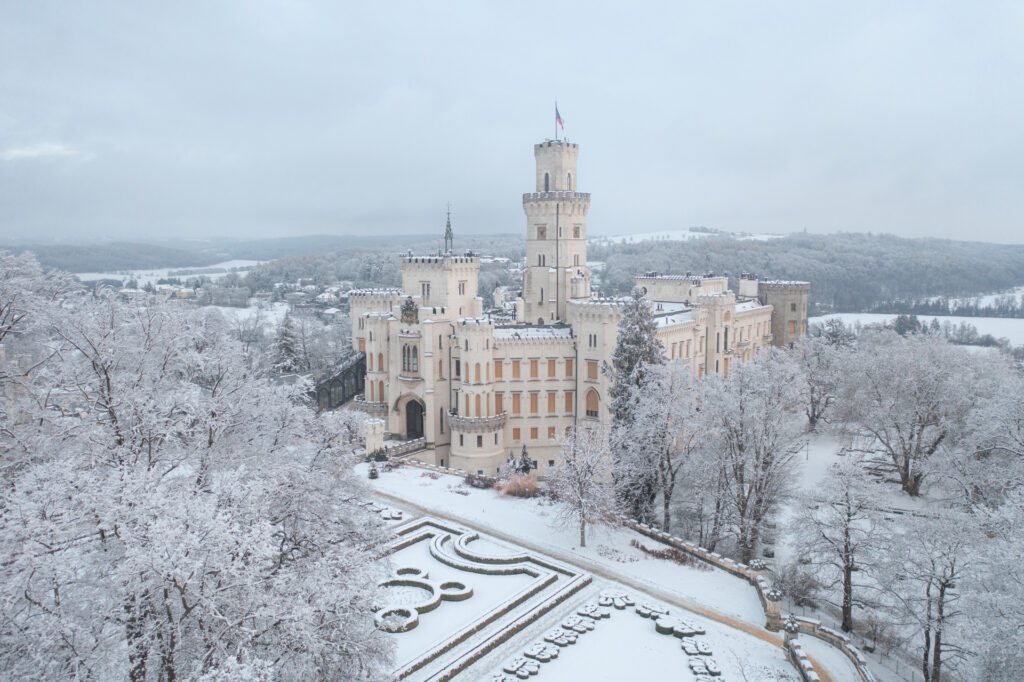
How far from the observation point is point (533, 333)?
157 ft

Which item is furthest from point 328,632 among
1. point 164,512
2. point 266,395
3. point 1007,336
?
point 1007,336

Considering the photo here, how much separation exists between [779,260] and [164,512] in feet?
579

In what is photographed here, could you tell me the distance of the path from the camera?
2442cm

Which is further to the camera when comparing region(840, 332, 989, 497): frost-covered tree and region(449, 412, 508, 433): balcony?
region(449, 412, 508, 433): balcony

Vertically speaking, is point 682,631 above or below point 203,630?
below

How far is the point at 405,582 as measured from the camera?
90.6ft

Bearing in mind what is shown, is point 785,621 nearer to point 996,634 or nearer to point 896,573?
point 896,573

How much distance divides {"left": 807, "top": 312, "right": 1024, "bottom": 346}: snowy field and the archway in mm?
77273

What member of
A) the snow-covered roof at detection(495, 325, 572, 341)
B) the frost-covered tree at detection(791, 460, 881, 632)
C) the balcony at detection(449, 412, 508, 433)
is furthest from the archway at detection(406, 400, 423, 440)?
the frost-covered tree at detection(791, 460, 881, 632)

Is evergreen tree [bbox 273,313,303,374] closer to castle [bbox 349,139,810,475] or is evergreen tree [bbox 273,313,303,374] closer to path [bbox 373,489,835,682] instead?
castle [bbox 349,139,810,475]

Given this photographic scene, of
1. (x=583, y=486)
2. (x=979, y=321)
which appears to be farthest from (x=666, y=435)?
(x=979, y=321)

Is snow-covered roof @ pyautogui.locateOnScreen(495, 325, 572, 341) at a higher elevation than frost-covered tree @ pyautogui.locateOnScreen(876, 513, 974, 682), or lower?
higher

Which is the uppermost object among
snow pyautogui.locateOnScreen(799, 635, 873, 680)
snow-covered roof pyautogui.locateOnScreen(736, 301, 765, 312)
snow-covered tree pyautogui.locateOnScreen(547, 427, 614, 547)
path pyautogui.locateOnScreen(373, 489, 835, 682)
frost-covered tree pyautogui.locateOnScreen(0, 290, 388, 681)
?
snow-covered roof pyautogui.locateOnScreen(736, 301, 765, 312)

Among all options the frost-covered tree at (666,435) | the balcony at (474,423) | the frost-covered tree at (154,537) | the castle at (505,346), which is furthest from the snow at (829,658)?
the balcony at (474,423)
